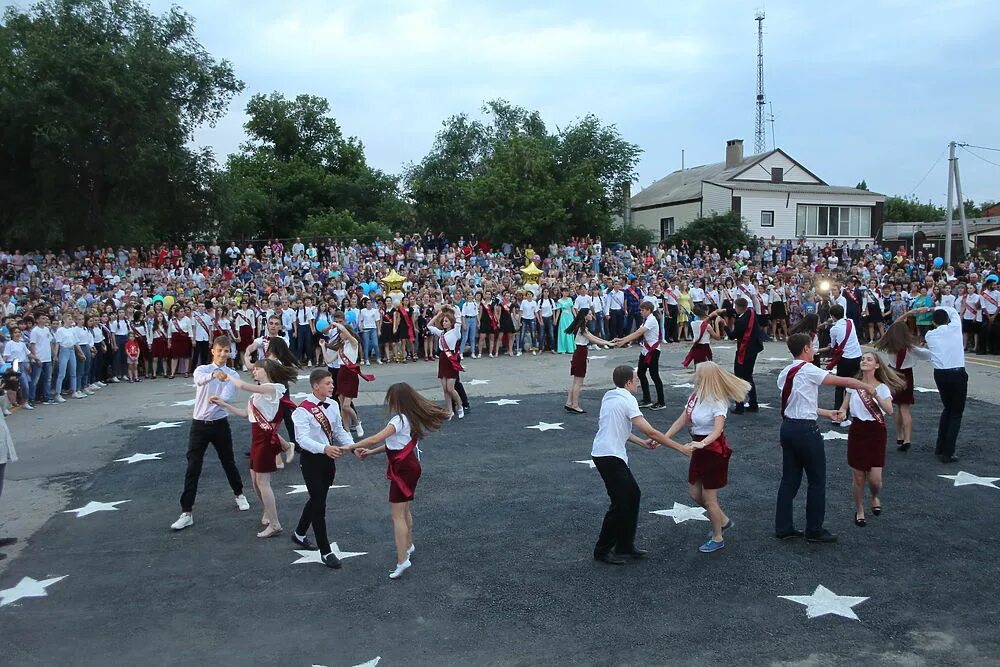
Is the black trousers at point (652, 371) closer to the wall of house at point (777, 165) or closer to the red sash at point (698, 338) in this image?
the red sash at point (698, 338)

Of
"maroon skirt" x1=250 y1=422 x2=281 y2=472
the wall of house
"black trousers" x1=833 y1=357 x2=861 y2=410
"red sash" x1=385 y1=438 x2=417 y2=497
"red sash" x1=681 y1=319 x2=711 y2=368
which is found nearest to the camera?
"red sash" x1=385 y1=438 x2=417 y2=497

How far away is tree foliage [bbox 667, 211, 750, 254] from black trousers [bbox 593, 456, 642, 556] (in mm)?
32799

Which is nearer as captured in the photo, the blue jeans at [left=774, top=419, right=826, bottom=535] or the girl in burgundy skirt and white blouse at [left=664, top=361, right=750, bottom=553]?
the girl in burgundy skirt and white blouse at [left=664, top=361, right=750, bottom=553]

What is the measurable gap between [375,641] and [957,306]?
60.8 feet

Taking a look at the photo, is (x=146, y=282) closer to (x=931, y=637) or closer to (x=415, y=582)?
(x=415, y=582)

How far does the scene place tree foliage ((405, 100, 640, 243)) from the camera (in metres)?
36.4

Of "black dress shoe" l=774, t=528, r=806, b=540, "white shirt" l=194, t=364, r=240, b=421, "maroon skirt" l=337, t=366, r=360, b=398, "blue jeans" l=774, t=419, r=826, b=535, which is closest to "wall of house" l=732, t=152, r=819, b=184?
"maroon skirt" l=337, t=366, r=360, b=398

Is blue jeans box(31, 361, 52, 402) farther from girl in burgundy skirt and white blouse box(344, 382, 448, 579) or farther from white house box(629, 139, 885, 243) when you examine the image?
white house box(629, 139, 885, 243)

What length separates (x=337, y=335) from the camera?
11.4m

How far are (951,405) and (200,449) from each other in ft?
26.8

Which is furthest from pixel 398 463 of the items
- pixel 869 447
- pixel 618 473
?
pixel 869 447

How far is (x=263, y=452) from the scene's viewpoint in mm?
7312

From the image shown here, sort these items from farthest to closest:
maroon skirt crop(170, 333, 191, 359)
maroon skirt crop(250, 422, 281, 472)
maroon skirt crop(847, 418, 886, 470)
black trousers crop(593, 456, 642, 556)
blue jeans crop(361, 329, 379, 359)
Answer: blue jeans crop(361, 329, 379, 359), maroon skirt crop(170, 333, 191, 359), maroon skirt crop(250, 422, 281, 472), maroon skirt crop(847, 418, 886, 470), black trousers crop(593, 456, 642, 556)

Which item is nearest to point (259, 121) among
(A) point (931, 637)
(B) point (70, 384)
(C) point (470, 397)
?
(B) point (70, 384)
